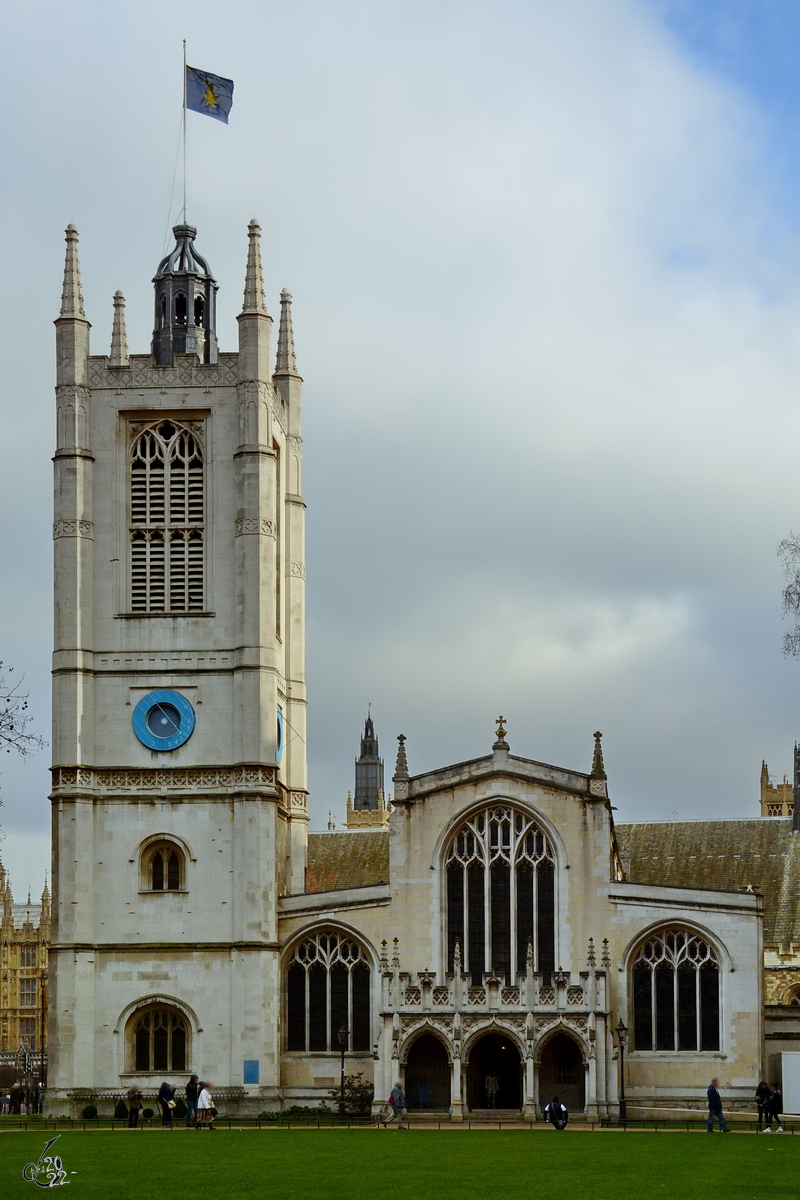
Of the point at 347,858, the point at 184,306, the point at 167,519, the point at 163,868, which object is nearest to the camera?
the point at 163,868

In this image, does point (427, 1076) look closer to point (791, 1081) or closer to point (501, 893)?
point (501, 893)

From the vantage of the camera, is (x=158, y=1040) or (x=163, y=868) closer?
(x=158, y=1040)

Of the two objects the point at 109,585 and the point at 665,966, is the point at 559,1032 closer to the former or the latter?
the point at 665,966

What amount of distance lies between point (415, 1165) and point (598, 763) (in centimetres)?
2792

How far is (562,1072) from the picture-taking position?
65.9m

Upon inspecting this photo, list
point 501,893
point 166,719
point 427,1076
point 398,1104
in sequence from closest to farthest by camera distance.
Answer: point 398,1104
point 427,1076
point 501,893
point 166,719

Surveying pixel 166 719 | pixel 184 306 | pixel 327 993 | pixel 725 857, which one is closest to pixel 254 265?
pixel 184 306

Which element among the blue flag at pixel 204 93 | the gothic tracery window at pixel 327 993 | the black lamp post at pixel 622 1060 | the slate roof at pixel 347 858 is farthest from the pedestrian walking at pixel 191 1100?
the blue flag at pixel 204 93

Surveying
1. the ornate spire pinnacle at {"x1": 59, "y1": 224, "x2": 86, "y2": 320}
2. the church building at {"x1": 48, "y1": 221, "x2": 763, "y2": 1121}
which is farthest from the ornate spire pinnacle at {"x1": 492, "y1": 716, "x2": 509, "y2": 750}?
the ornate spire pinnacle at {"x1": 59, "y1": 224, "x2": 86, "y2": 320}

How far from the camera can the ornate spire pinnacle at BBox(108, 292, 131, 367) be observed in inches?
2876

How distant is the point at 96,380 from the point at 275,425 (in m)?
7.05

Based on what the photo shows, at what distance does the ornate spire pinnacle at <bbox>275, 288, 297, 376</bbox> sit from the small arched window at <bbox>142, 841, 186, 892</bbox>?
19.7 meters

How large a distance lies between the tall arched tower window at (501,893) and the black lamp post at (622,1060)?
134 inches

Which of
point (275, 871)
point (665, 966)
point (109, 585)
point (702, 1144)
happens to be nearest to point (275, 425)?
point (109, 585)
